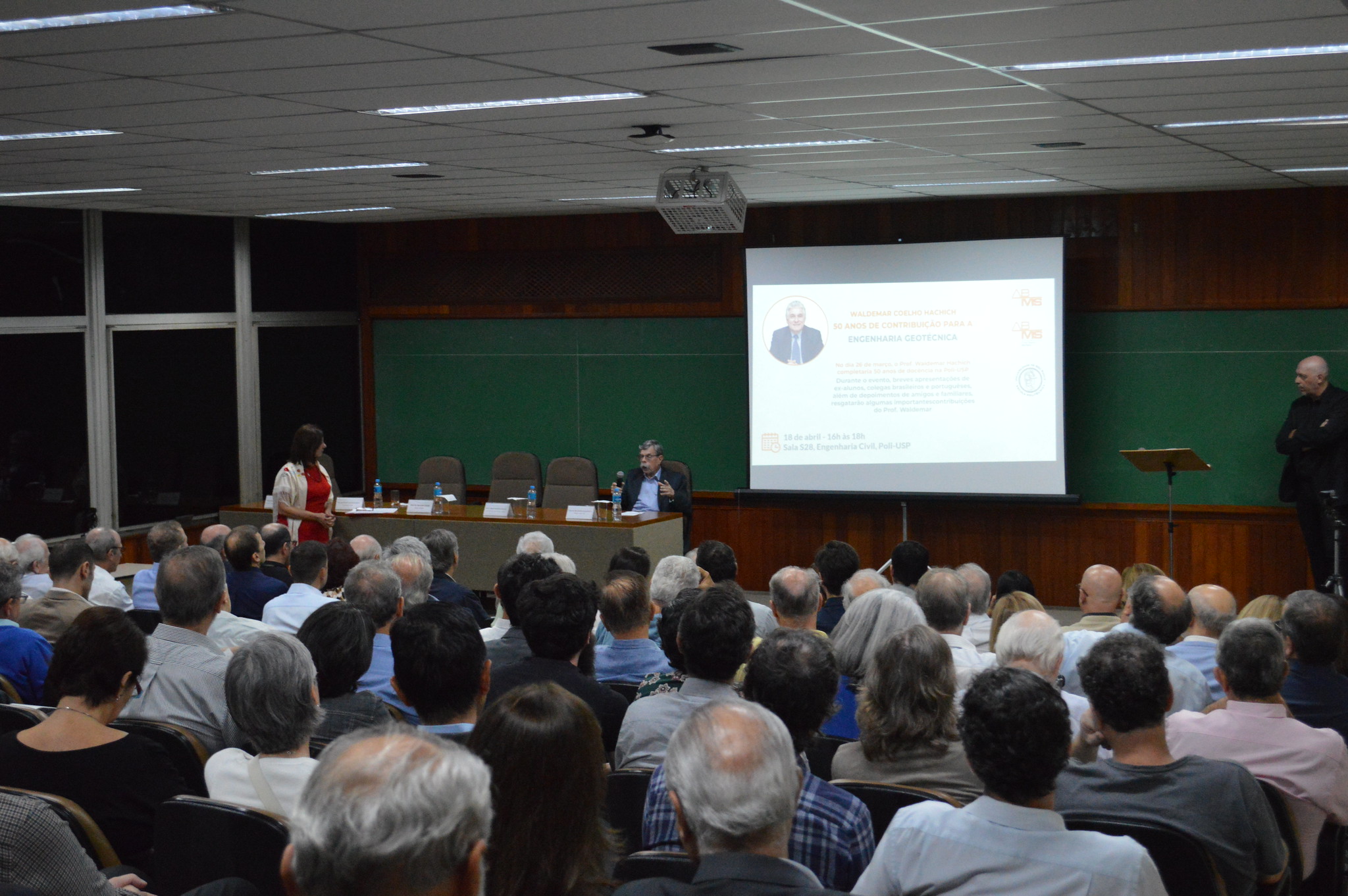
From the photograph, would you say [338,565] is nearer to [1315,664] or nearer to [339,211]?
[1315,664]

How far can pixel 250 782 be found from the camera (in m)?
2.71

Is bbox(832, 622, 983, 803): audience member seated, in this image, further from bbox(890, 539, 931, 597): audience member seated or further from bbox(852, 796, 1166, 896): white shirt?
bbox(890, 539, 931, 597): audience member seated

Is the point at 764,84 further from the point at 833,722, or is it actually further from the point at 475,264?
the point at 475,264

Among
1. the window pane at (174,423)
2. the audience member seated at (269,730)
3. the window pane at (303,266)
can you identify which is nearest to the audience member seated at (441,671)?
the audience member seated at (269,730)

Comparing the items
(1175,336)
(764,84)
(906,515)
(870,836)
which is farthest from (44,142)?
(1175,336)

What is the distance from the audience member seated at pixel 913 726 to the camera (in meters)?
2.95

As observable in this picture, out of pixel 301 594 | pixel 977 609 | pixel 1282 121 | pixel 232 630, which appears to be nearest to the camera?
pixel 232 630

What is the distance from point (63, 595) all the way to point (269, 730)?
2.64 m

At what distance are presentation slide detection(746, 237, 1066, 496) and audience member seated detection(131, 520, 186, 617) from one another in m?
4.86

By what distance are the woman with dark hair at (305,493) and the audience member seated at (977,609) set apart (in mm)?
4513

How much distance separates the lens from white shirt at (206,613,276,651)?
4391 mm

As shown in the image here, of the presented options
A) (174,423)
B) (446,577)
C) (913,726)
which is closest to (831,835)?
(913,726)

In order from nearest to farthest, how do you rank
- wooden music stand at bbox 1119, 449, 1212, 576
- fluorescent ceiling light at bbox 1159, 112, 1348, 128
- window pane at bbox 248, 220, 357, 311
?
fluorescent ceiling light at bbox 1159, 112, 1348, 128 → wooden music stand at bbox 1119, 449, 1212, 576 → window pane at bbox 248, 220, 357, 311

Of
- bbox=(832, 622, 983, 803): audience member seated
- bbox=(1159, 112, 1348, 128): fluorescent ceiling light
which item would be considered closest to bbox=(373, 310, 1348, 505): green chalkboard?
bbox=(1159, 112, 1348, 128): fluorescent ceiling light
